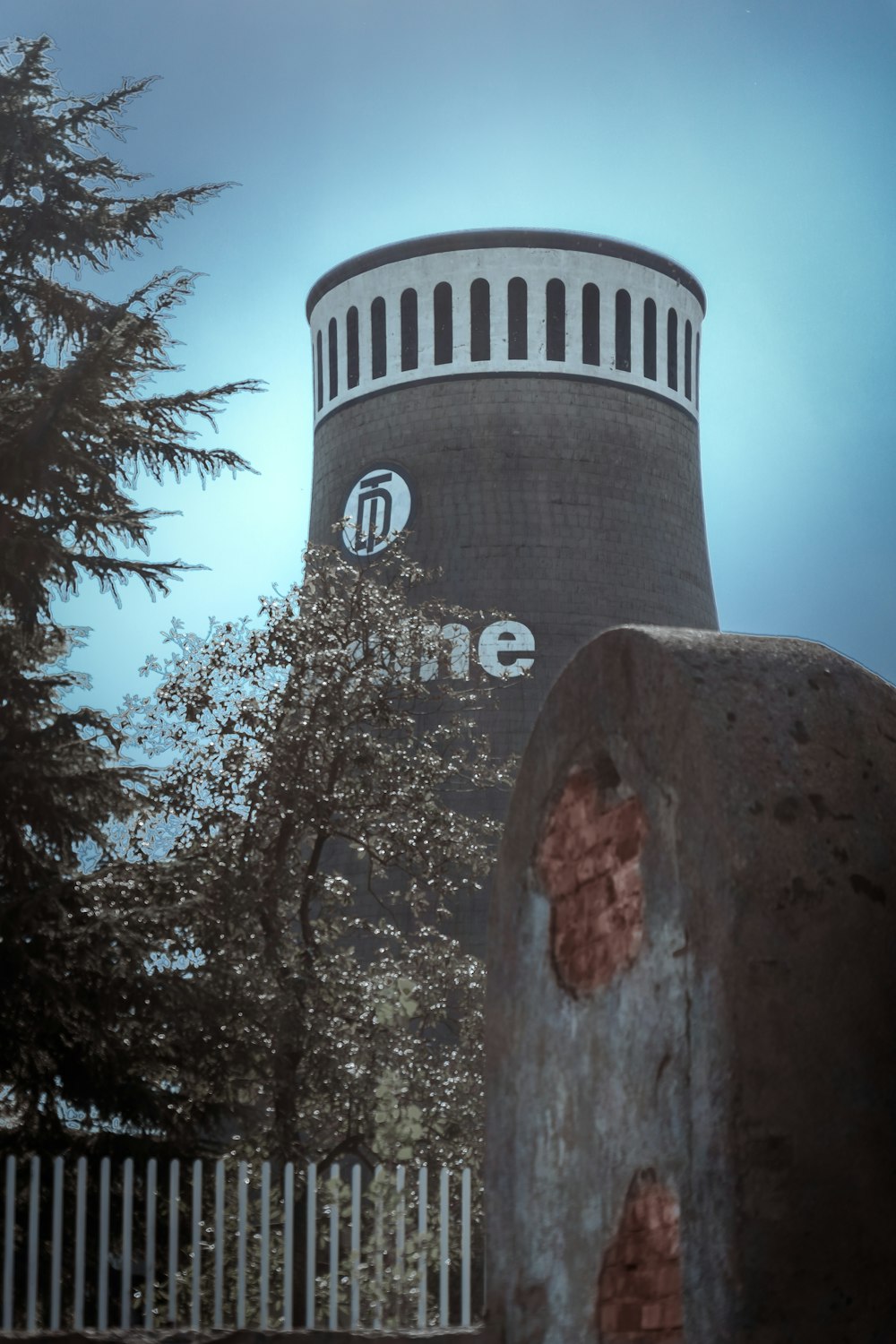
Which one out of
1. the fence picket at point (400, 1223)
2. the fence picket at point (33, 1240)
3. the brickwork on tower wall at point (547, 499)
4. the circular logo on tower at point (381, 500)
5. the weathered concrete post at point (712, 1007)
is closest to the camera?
the weathered concrete post at point (712, 1007)

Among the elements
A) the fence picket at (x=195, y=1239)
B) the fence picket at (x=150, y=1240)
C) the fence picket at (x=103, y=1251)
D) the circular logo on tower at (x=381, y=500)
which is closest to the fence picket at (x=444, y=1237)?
the fence picket at (x=195, y=1239)

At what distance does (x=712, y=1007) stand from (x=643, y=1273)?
2.52ft

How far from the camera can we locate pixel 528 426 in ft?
90.6

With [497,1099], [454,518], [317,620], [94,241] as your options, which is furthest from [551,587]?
[497,1099]

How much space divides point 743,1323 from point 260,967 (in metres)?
8.18

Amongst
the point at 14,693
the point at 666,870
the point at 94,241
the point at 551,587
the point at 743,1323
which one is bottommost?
the point at 743,1323

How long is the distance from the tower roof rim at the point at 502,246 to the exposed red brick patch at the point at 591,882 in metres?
24.3

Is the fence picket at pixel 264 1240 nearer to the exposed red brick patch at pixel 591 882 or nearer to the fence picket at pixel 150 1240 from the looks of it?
the fence picket at pixel 150 1240

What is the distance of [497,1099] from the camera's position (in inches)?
182

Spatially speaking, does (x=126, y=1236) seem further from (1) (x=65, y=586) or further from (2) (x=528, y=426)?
(2) (x=528, y=426)

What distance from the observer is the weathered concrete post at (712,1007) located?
3.23m

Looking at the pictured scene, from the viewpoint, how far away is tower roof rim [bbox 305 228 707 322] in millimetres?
27516

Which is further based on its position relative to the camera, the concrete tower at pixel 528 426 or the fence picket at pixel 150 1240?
the concrete tower at pixel 528 426

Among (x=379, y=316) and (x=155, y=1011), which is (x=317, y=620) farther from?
(x=379, y=316)
